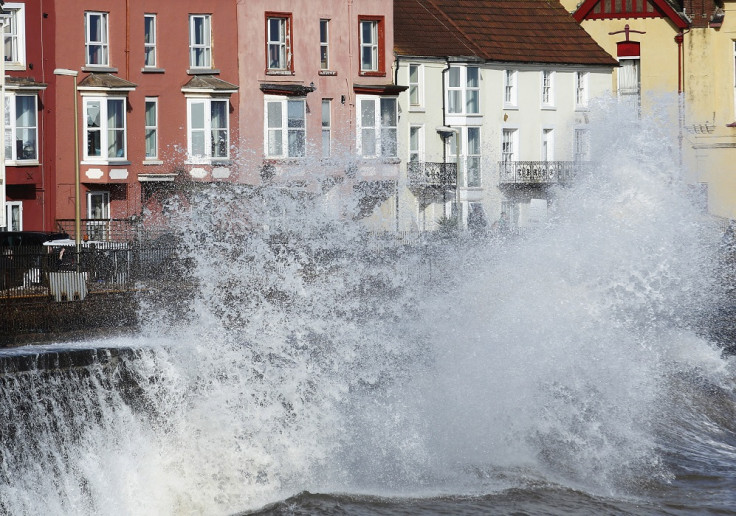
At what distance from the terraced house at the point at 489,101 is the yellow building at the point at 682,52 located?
5.67 ft

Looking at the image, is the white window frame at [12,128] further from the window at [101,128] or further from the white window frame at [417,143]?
the white window frame at [417,143]

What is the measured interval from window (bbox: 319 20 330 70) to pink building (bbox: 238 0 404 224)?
4 centimetres

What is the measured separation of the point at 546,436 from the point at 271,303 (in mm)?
4503

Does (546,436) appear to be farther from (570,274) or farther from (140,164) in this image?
(140,164)

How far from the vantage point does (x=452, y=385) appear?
19.8 m

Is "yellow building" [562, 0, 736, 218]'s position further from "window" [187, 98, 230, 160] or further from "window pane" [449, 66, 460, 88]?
"window" [187, 98, 230, 160]

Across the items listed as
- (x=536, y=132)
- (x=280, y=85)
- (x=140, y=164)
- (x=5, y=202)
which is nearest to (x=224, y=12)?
(x=280, y=85)

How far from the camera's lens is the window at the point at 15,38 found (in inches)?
1788

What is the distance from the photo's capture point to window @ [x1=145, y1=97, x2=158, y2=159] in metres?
47.8

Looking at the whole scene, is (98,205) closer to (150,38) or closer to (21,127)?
(21,127)

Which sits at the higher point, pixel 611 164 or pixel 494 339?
pixel 611 164

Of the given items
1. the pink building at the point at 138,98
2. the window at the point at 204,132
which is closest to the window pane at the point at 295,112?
the pink building at the point at 138,98

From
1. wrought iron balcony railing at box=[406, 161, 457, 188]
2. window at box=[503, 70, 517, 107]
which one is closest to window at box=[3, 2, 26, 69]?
wrought iron balcony railing at box=[406, 161, 457, 188]

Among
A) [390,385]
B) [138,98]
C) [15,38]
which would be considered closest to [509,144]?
[138,98]
